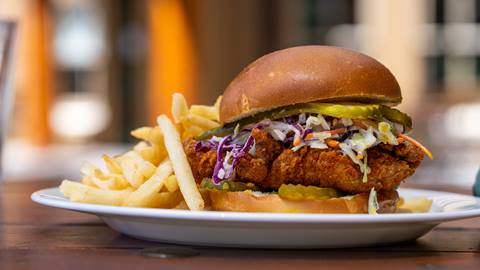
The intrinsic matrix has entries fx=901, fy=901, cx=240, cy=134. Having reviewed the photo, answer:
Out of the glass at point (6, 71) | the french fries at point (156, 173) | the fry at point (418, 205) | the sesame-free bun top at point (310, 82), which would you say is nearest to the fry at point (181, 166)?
the french fries at point (156, 173)

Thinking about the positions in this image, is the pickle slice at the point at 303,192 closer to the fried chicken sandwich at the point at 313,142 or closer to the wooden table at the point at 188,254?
the fried chicken sandwich at the point at 313,142

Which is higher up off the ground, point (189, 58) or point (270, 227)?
point (270, 227)

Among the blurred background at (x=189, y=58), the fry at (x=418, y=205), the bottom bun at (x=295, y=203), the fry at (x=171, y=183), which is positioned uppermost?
the fry at (x=171, y=183)

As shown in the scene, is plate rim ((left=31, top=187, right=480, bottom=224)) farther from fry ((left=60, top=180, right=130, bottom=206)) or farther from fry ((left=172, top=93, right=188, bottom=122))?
fry ((left=172, top=93, right=188, bottom=122))

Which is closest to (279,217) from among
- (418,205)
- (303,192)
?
(303,192)

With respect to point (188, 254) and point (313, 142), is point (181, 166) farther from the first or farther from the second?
point (188, 254)

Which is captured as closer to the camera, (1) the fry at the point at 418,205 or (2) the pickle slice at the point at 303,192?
(2) the pickle slice at the point at 303,192

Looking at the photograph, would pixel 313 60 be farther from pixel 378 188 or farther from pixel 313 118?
pixel 378 188
